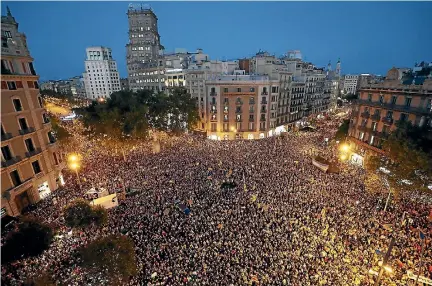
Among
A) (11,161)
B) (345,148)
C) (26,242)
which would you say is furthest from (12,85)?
(345,148)

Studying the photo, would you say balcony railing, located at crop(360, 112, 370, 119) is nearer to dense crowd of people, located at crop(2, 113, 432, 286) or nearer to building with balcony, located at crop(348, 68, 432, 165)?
building with balcony, located at crop(348, 68, 432, 165)

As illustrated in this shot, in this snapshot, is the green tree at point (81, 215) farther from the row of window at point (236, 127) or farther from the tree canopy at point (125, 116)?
the row of window at point (236, 127)

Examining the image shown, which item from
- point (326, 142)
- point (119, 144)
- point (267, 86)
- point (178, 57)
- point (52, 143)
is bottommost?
point (326, 142)

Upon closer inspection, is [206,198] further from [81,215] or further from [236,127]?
[236,127]

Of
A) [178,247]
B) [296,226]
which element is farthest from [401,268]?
[178,247]

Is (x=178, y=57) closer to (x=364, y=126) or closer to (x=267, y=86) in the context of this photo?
(x=267, y=86)

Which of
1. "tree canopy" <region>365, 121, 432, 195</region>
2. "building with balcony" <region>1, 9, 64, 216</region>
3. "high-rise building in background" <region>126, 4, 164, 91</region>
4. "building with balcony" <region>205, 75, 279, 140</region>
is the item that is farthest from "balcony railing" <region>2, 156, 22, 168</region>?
"high-rise building in background" <region>126, 4, 164, 91</region>
